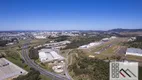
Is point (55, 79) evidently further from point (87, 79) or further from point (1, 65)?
point (1, 65)

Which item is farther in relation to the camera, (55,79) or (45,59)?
(45,59)

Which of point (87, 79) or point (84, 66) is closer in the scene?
point (87, 79)

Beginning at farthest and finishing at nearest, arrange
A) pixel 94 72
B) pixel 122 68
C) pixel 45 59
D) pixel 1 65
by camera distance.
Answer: pixel 45 59 < pixel 1 65 < pixel 94 72 < pixel 122 68

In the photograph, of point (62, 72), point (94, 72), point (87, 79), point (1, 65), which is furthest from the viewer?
point (1, 65)

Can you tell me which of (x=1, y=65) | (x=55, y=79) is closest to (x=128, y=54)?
(x=55, y=79)

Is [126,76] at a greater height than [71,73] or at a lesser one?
greater

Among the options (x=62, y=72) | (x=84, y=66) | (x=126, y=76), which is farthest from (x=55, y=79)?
(x=126, y=76)

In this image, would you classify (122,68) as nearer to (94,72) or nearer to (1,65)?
(94,72)

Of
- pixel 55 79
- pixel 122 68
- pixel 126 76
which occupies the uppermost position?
pixel 122 68

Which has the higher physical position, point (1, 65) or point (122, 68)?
point (122, 68)
